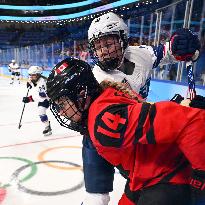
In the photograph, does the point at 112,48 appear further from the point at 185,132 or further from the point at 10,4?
the point at 10,4

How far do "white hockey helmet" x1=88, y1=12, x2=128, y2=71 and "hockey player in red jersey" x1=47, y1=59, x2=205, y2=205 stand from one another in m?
0.45

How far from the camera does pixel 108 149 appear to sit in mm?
1058

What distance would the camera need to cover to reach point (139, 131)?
0.98 m

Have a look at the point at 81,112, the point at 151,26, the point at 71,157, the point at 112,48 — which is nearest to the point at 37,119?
the point at 71,157

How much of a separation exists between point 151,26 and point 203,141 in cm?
569

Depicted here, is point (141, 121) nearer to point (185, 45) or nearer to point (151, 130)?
point (151, 130)

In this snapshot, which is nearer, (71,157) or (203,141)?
(203,141)

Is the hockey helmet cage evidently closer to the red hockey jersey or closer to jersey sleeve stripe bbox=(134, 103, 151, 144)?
the red hockey jersey

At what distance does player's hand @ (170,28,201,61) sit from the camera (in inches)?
63.6

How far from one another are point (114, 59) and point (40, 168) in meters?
1.83

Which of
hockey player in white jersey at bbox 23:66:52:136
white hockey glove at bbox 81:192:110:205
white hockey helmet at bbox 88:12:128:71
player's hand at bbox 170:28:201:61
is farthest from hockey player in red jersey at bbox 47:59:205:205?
hockey player in white jersey at bbox 23:66:52:136

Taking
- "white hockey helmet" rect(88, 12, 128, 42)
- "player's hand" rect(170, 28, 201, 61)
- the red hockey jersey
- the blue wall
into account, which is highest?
"white hockey helmet" rect(88, 12, 128, 42)

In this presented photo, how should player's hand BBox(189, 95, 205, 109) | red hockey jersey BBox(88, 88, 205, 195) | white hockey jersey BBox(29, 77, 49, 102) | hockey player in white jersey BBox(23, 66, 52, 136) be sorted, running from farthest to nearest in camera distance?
white hockey jersey BBox(29, 77, 49, 102) → hockey player in white jersey BBox(23, 66, 52, 136) → player's hand BBox(189, 95, 205, 109) → red hockey jersey BBox(88, 88, 205, 195)

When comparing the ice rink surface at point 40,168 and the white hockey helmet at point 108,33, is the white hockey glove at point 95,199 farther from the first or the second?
the ice rink surface at point 40,168
